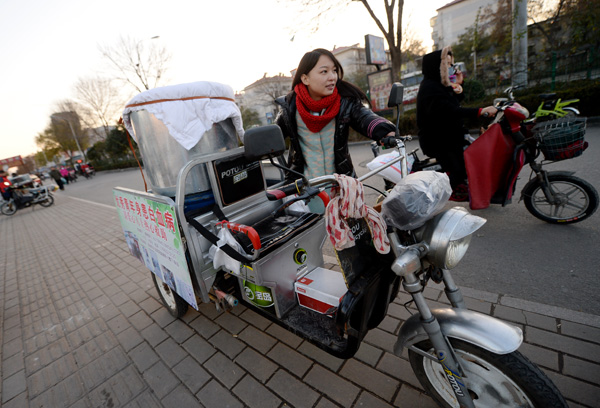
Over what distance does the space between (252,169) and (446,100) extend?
2.40m

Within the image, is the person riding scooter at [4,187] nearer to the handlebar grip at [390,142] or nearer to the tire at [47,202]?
the tire at [47,202]

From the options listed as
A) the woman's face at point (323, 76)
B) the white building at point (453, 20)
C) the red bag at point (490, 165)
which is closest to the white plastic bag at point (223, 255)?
the woman's face at point (323, 76)

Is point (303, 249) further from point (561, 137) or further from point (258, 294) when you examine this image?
point (561, 137)

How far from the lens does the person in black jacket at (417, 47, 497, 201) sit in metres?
3.20

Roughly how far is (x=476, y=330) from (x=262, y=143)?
4.09 feet

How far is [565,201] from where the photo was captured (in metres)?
3.09

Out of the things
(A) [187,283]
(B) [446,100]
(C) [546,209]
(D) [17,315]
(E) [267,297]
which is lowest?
(D) [17,315]

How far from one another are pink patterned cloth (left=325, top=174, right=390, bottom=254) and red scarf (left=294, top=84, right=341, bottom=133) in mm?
1222

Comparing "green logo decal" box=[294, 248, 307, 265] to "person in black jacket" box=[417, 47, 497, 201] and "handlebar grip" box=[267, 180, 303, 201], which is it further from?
"person in black jacket" box=[417, 47, 497, 201]

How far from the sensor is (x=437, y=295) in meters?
2.52

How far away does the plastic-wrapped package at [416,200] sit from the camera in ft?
3.73

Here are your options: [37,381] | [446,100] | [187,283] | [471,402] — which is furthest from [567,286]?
[37,381]

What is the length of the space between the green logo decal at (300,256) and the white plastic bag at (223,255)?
1.50ft

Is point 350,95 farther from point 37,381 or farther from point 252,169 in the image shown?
point 37,381
